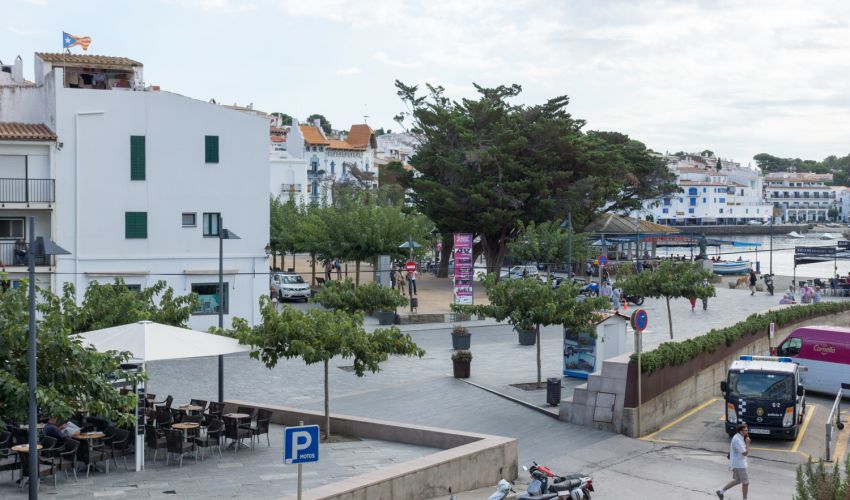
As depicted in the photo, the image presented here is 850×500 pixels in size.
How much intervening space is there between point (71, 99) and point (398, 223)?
60.1ft

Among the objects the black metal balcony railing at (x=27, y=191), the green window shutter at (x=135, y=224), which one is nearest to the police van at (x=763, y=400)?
the green window shutter at (x=135, y=224)

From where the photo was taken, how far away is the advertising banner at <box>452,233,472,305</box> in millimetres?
44031

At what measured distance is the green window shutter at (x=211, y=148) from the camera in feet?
132

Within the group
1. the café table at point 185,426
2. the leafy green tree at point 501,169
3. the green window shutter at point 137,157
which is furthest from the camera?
the leafy green tree at point 501,169

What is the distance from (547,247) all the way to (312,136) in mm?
90733

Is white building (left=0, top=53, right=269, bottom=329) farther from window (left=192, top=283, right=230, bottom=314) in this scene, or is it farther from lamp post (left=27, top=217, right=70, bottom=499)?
lamp post (left=27, top=217, right=70, bottom=499)

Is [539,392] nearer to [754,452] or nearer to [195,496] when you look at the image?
[754,452]

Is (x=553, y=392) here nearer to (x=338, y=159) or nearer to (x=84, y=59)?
(x=84, y=59)

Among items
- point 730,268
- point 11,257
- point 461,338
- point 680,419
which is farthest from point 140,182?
point 730,268

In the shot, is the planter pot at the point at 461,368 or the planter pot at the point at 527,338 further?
the planter pot at the point at 527,338

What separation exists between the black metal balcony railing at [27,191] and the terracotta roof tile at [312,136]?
335 ft

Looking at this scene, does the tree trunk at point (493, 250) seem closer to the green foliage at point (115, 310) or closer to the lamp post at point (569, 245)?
the lamp post at point (569, 245)

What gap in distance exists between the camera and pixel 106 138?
38.6 metres

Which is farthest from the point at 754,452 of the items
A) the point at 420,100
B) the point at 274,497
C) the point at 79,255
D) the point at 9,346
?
the point at 420,100
